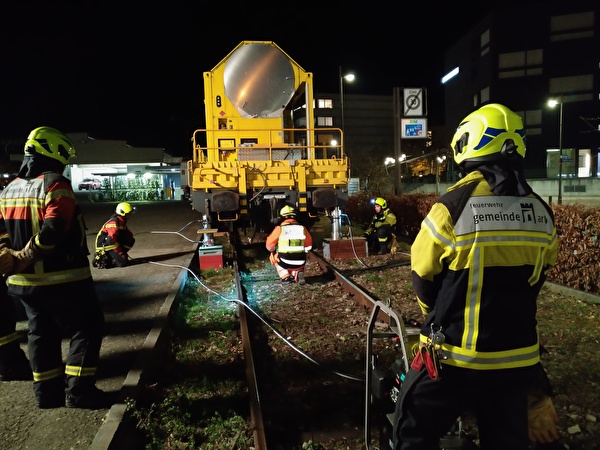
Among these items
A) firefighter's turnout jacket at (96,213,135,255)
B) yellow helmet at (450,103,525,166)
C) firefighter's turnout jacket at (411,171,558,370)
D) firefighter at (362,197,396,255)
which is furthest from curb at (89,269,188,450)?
firefighter at (362,197,396,255)

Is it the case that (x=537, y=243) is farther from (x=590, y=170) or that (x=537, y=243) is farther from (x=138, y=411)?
(x=590, y=170)

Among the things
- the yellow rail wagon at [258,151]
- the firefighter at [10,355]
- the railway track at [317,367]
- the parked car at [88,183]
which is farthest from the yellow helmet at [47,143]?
the parked car at [88,183]

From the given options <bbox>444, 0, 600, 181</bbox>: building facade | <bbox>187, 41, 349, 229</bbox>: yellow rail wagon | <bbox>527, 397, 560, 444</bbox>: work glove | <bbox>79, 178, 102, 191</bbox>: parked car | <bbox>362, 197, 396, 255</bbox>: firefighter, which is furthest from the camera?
<bbox>444, 0, 600, 181</bbox>: building facade

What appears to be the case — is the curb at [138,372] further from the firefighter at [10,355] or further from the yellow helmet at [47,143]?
the yellow helmet at [47,143]

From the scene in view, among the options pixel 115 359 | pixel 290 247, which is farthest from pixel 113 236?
pixel 115 359

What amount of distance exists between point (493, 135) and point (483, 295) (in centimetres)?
76

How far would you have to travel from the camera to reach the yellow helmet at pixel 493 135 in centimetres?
203

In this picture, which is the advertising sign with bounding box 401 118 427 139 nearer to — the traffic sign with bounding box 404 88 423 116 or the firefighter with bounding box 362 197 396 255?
the traffic sign with bounding box 404 88 423 116

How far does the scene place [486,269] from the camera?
1.90 meters

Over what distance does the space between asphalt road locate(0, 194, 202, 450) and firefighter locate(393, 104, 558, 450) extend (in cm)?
219

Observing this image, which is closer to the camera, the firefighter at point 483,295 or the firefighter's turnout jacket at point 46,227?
the firefighter at point 483,295

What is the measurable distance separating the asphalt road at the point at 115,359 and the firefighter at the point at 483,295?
219 centimetres

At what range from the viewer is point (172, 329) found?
5641 millimetres

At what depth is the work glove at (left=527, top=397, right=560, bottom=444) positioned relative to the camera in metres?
2.19
